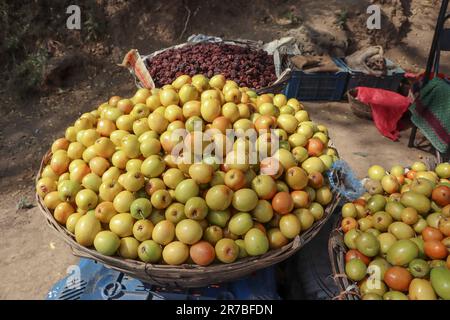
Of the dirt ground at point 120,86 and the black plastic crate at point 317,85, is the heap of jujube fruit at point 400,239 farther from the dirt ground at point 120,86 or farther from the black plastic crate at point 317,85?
the black plastic crate at point 317,85

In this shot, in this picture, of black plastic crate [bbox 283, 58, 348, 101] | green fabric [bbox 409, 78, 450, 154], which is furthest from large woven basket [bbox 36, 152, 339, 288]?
black plastic crate [bbox 283, 58, 348, 101]

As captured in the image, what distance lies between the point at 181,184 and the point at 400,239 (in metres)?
1.40

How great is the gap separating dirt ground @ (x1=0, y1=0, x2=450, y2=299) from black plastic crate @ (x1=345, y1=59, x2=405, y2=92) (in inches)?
17.3

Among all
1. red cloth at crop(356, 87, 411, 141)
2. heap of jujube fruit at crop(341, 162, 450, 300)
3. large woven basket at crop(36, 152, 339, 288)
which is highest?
large woven basket at crop(36, 152, 339, 288)

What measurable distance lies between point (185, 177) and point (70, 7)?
5776mm

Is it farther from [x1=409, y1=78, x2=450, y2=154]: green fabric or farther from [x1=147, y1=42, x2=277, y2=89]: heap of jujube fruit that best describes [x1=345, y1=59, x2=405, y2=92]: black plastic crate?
[x1=147, y1=42, x2=277, y2=89]: heap of jujube fruit

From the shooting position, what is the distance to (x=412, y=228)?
7.61 ft

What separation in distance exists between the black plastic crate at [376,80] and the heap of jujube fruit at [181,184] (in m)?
3.67

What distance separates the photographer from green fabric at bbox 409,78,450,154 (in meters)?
4.28

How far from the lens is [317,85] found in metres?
5.72

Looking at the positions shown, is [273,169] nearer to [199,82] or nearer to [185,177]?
[185,177]

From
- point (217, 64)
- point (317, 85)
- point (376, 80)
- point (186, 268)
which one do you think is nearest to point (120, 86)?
point (217, 64)

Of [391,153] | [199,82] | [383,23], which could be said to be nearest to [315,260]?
[199,82]

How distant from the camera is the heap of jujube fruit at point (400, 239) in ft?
6.49
